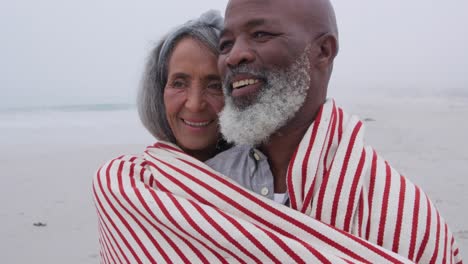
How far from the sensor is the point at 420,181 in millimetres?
6445

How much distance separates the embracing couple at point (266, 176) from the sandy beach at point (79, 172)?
9.30 ft

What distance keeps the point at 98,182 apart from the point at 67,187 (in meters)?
5.14

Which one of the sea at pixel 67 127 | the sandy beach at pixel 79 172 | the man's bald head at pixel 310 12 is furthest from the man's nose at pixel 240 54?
the sea at pixel 67 127

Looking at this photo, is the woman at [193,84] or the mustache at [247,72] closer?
the mustache at [247,72]

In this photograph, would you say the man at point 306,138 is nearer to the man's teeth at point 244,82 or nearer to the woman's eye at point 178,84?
the man's teeth at point 244,82

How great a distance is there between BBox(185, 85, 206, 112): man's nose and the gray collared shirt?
0.22 m

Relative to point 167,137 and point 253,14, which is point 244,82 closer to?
point 253,14

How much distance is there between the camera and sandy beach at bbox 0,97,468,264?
467 centimetres

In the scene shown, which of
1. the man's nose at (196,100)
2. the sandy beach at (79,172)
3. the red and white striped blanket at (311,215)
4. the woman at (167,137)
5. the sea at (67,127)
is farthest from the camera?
the sea at (67,127)

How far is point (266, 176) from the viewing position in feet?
5.80

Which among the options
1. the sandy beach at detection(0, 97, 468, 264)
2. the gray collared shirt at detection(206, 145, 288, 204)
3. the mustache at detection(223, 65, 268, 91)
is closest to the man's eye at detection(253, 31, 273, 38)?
the mustache at detection(223, 65, 268, 91)

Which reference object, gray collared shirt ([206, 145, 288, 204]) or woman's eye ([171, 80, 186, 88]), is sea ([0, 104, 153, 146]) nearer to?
woman's eye ([171, 80, 186, 88])

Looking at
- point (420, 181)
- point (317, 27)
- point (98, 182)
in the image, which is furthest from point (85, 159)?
point (317, 27)

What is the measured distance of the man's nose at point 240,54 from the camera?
166cm
